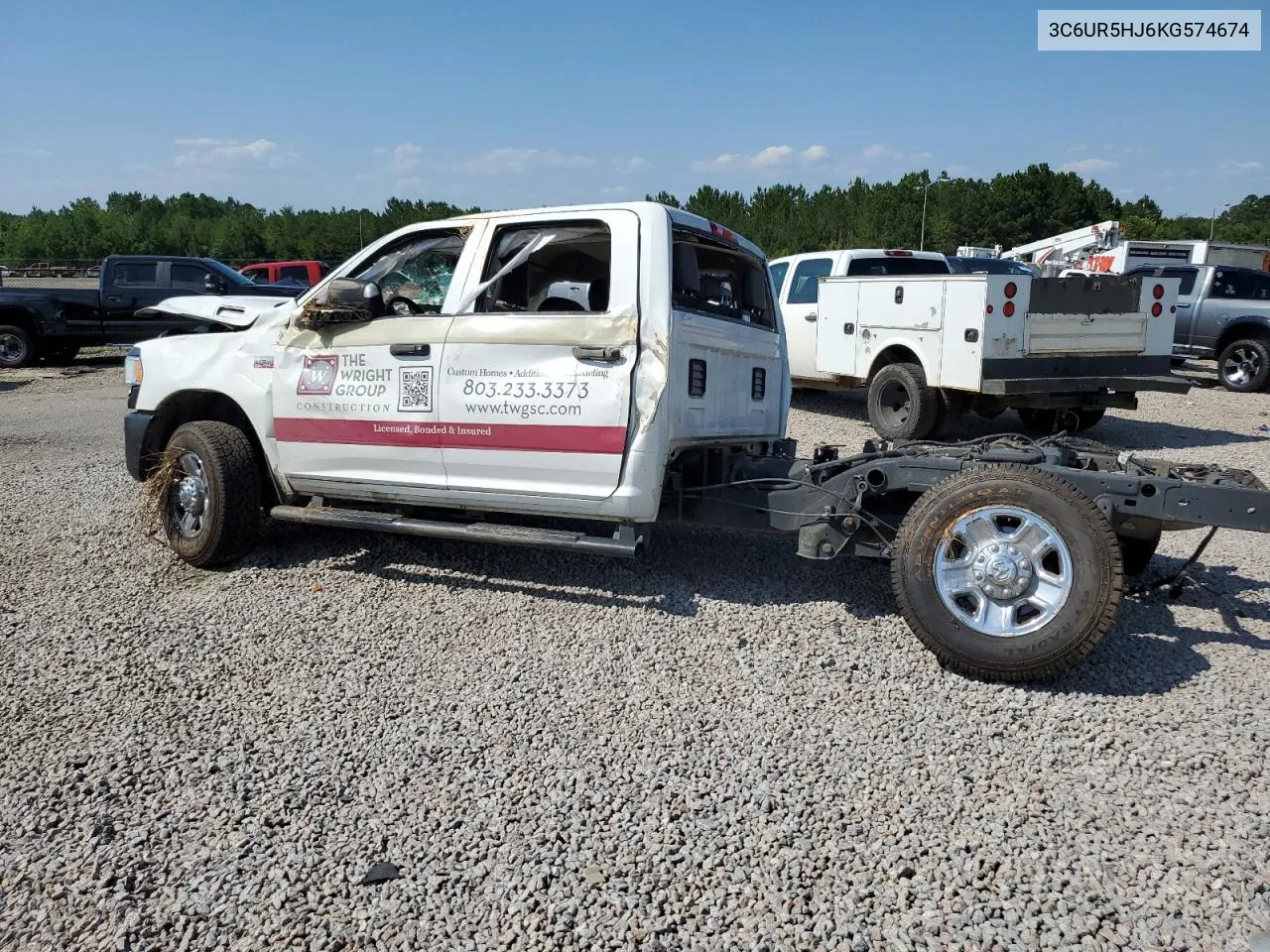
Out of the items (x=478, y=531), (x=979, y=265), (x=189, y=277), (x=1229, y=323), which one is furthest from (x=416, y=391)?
(x=1229, y=323)

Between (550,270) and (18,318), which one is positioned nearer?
(550,270)

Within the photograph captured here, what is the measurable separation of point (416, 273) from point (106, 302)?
13.4 meters

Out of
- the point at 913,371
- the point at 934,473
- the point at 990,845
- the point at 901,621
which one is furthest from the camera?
the point at 913,371

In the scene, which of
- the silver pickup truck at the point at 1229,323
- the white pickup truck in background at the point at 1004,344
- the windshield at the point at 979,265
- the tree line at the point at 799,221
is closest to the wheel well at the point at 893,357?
the white pickup truck in background at the point at 1004,344

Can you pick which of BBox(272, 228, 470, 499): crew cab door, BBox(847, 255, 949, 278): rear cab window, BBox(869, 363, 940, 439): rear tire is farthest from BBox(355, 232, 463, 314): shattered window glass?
BBox(847, 255, 949, 278): rear cab window

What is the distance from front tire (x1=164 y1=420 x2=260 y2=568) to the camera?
5199 mm

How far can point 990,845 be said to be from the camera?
284 centimetres

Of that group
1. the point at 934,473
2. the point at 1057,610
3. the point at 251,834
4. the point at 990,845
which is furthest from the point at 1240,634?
the point at 251,834

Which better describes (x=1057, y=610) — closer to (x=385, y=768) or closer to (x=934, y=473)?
(x=934, y=473)

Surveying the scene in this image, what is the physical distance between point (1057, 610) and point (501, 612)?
2.51m

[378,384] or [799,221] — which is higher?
[799,221]

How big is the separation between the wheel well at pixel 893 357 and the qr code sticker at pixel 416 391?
6039 mm

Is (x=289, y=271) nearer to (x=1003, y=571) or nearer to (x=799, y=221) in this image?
(x=1003, y=571)

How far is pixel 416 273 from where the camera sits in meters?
5.29
